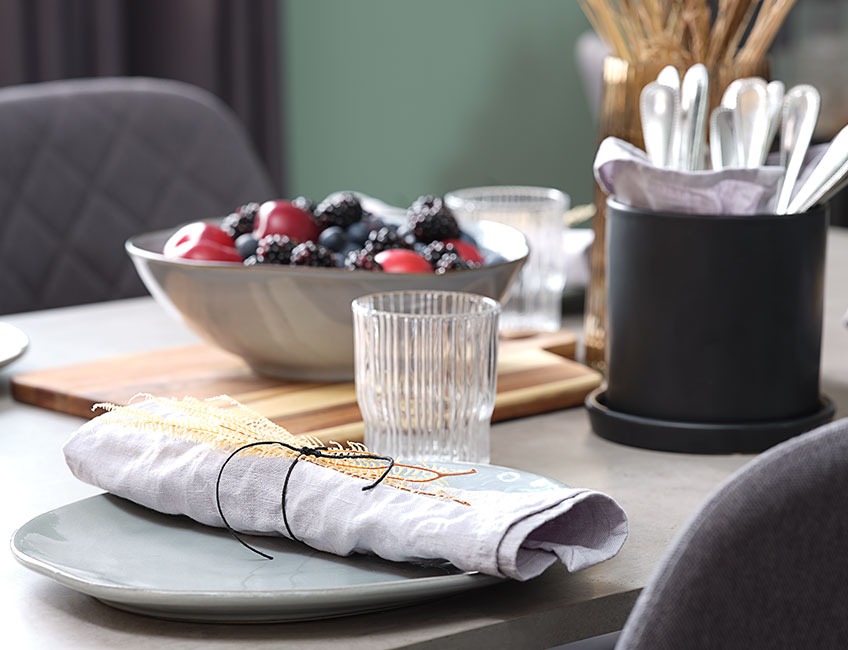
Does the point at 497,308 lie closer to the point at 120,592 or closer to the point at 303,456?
the point at 303,456

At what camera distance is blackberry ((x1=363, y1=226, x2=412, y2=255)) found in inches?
44.1

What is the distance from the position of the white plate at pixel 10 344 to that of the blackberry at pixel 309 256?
0.26 metres

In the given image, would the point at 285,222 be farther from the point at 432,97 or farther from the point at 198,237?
the point at 432,97

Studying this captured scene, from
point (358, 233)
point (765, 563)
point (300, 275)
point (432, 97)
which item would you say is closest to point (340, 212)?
point (358, 233)

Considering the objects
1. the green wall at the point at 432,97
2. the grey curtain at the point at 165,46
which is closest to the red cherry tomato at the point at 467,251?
the grey curtain at the point at 165,46

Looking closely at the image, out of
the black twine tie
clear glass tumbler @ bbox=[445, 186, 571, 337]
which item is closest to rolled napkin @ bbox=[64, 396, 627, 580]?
the black twine tie

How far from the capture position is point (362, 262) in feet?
3.53

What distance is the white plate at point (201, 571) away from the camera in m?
0.66

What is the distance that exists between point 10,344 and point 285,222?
0.87 feet

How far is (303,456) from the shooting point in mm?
755

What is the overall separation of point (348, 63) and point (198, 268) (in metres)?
2.50

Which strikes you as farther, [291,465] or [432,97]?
[432,97]

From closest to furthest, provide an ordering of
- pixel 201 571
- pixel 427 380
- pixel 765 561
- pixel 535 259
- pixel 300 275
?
pixel 765 561 → pixel 201 571 → pixel 427 380 → pixel 300 275 → pixel 535 259

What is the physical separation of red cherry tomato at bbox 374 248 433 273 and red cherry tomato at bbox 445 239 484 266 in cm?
6
